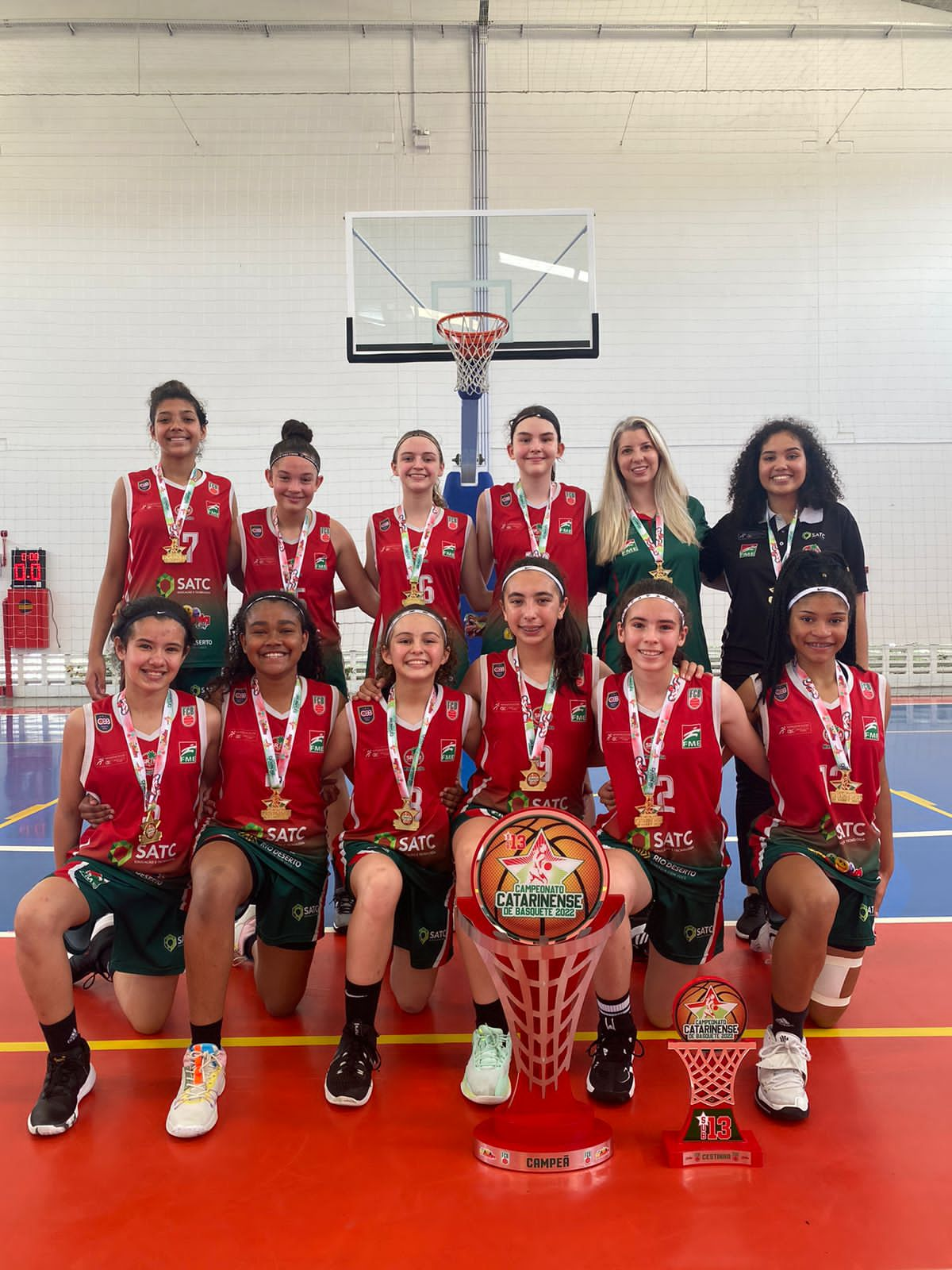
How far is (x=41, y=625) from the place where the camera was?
468 inches

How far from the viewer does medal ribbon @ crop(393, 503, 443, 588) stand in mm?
3900

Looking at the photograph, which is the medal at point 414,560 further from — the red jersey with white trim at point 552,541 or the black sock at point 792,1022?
the black sock at point 792,1022

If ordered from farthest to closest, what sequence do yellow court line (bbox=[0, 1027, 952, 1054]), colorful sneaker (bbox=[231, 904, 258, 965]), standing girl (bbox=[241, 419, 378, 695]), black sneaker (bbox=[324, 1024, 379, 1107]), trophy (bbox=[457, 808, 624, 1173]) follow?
standing girl (bbox=[241, 419, 378, 695])
colorful sneaker (bbox=[231, 904, 258, 965])
yellow court line (bbox=[0, 1027, 952, 1054])
black sneaker (bbox=[324, 1024, 379, 1107])
trophy (bbox=[457, 808, 624, 1173])

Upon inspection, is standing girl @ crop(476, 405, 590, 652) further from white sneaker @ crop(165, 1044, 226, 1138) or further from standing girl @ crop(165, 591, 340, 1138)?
white sneaker @ crop(165, 1044, 226, 1138)

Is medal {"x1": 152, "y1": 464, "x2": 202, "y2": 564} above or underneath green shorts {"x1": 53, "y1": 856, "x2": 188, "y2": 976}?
above

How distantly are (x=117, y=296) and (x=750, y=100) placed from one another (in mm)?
8436

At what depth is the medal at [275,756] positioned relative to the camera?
300cm

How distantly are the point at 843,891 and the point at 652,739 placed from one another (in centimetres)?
73

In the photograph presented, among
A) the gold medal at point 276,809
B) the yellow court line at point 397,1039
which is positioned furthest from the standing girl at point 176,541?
the yellow court line at point 397,1039

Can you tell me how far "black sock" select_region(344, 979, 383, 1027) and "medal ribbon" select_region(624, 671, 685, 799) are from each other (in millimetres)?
1012

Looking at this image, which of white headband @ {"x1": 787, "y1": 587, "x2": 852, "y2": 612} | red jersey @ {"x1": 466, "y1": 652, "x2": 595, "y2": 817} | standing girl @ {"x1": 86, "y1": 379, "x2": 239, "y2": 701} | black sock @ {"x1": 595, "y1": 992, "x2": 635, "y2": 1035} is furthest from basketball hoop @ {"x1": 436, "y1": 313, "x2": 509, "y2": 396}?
black sock @ {"x1": 595, "y1": 992, "x2": 635, "y2": 1035}

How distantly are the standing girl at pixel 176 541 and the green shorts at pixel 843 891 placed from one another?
7.40ft

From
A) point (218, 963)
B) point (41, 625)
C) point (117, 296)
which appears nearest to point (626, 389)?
point (117, 296)

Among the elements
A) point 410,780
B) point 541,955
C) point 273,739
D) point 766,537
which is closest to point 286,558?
point 273,739
